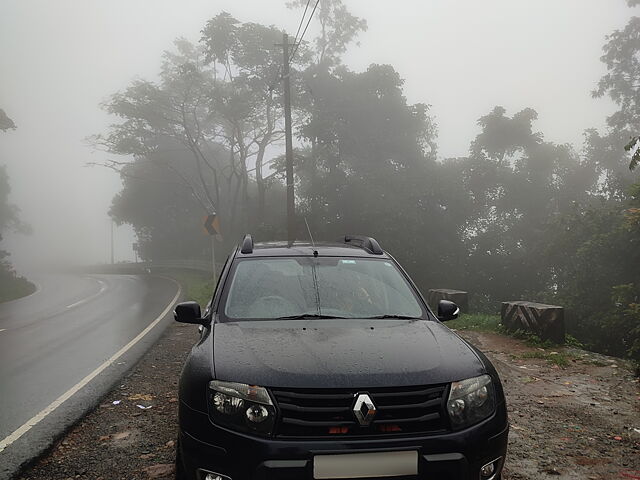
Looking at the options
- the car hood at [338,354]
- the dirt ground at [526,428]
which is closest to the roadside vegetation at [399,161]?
the dirt ground at [526,428]

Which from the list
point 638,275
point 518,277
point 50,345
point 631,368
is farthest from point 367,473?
point 518,277

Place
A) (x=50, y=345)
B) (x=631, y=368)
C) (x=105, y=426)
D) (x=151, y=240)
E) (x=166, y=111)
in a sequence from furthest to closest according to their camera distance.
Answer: (x=151, y=240) → (x=166, y=111) → (x=50, y=345) → (x=631, y=368) → (x=105, y=426)

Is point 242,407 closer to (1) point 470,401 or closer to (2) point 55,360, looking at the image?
(1) point 470,401

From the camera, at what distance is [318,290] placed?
13.7ft

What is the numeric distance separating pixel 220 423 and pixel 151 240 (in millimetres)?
56638

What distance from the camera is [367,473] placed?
8.68 feet

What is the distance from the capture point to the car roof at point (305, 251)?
15.0 feet

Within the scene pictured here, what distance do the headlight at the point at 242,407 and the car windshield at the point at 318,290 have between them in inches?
40.2

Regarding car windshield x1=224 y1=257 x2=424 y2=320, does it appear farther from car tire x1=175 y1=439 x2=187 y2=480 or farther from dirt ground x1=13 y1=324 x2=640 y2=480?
dirt ground x1=13 y1=324 x2=640 y2=480

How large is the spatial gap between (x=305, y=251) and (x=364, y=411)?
6.94ft

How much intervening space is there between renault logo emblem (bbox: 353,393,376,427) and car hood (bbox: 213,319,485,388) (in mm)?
90

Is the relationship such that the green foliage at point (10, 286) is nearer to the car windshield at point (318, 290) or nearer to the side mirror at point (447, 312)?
the car windshield at point (318, 290)

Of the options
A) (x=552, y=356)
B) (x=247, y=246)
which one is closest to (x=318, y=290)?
(x=247, y=246)

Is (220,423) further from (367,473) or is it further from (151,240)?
(151,240)
